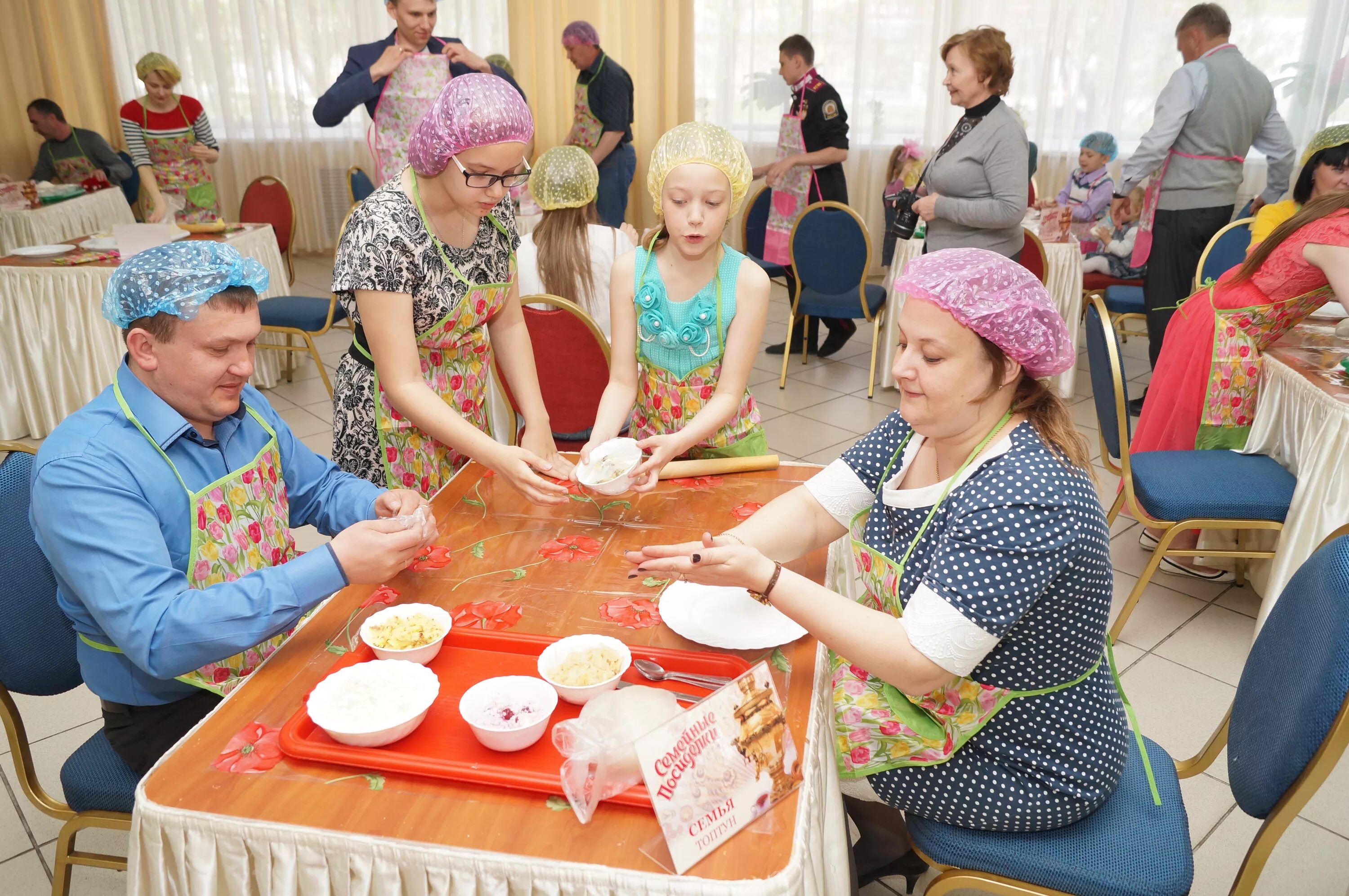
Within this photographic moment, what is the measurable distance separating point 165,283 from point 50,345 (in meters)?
3.35

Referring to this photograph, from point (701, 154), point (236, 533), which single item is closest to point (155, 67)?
point (701, 154)

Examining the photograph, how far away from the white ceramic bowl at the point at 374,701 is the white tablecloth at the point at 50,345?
351cm

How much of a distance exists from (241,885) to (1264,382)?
3.09 metres

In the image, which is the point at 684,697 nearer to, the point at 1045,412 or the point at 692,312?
the point at 1045,412

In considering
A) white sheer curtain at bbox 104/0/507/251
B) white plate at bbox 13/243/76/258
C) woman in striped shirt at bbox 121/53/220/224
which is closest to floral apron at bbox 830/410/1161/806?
white plate at bbox 13/243/76/258

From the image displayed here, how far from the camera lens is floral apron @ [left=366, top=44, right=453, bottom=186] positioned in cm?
415

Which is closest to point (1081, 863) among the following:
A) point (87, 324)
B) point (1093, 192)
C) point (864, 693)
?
point (864, 693)

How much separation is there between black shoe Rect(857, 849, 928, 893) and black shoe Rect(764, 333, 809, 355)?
3.99 metres

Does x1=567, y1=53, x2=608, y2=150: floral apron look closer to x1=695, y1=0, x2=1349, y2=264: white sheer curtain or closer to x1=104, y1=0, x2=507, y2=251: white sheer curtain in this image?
x1=695, y1=0, x2=1349, y2=264: white sheer curtain

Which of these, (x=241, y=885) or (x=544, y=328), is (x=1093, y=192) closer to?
→ (x=544, y=328)

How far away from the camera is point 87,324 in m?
3.98

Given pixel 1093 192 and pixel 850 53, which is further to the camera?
pixel 850 53

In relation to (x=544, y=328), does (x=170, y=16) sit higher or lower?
higher

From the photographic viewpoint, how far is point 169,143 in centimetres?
519
